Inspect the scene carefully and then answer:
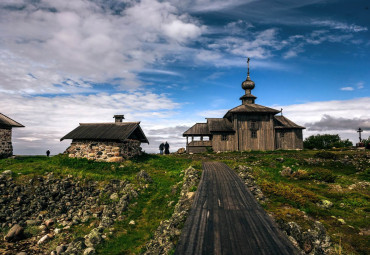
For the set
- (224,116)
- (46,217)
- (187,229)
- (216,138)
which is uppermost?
(224,116)

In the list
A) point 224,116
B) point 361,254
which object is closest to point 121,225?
point 361,254

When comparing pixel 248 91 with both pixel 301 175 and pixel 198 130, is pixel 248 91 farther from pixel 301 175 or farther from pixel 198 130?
pixel 301 175

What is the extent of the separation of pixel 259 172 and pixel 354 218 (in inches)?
320

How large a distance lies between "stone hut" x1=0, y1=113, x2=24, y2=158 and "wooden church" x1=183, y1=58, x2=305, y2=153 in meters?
26.0

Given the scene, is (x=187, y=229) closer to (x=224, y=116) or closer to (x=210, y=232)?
(x=210, y=232)

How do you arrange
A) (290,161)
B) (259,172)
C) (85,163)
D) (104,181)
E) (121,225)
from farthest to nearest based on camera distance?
1. (290,161)
2. (85,163)
3. (259,172)
4. (104,181)
5. (121,225)

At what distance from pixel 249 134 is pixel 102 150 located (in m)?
25.4

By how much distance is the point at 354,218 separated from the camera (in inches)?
430

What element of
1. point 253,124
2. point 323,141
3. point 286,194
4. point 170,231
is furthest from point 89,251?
point 323,141

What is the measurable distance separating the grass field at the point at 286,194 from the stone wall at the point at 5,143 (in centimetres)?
548

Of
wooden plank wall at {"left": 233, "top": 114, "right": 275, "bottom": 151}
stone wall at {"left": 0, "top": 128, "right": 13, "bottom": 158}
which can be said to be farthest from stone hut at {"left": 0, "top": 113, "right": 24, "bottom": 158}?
wooden plank wall at {"left": 233, "top": 114, "right": 275, "bottom": 151}

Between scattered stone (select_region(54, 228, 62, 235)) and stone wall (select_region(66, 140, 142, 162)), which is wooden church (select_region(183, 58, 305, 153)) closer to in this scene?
stone wall (select_region(66, 140, 142, 162))

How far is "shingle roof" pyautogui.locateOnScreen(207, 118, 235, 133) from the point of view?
36.3 meters

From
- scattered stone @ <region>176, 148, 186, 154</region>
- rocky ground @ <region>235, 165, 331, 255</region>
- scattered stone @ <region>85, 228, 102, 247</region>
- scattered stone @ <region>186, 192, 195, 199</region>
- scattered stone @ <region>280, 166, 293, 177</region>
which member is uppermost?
scattered stone @ <region>176, 148, 186, 154</region>
